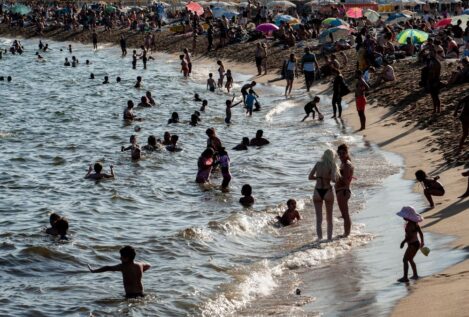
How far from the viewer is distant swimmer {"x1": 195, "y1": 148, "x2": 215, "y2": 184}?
19.7 metres

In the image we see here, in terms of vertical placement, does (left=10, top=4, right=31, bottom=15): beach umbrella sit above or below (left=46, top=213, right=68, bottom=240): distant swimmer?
above

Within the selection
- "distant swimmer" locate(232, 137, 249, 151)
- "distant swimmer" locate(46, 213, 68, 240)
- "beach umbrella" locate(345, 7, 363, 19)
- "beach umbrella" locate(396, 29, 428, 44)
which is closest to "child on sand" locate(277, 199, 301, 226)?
"distant swimmer" locate(46, 213, 68, 240)

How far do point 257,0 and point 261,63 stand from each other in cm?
2770

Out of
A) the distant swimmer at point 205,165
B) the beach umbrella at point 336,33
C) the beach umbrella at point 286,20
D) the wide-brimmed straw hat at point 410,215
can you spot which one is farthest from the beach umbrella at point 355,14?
the wide-brimmed straw hat at point 410,215

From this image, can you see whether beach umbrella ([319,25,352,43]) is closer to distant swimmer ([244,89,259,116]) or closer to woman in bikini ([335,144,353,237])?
distant swimmer ([244,89,259,116])

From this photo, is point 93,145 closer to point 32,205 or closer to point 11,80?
A: point 32,205

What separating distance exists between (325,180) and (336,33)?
2744 cm

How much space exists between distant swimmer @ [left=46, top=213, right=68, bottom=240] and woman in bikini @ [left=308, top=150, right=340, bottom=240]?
4383 millimetres

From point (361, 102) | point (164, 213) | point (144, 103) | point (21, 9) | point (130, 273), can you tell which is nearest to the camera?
point (130, 273)

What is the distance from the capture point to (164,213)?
57.4 ft

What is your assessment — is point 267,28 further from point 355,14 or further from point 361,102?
point 361,102

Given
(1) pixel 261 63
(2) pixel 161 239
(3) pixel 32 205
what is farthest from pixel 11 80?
(2) pixel 161 239

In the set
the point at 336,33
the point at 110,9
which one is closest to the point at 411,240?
the point at 336,33

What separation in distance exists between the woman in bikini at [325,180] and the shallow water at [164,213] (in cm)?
44
